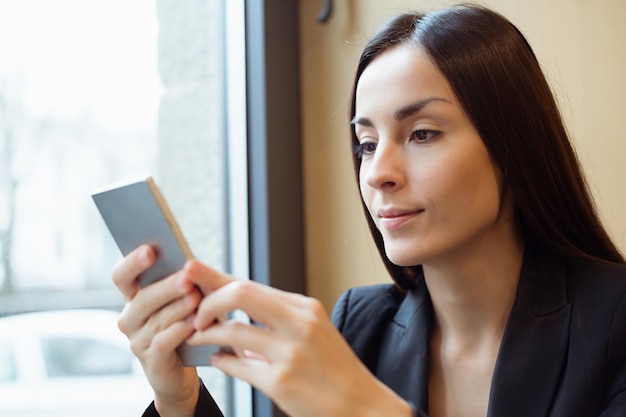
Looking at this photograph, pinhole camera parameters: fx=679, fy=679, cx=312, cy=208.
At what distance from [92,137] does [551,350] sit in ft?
2.48

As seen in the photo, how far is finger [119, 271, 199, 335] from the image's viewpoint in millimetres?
646

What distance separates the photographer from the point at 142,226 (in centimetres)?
65

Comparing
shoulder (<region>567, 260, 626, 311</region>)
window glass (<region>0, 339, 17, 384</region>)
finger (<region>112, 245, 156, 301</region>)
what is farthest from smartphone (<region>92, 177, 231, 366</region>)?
shoulder (<region>567, 260, 626, 311</region>)

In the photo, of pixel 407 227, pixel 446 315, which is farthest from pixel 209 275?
pixel 446 315

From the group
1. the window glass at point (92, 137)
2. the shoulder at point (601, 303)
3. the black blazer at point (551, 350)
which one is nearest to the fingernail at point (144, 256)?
the black blazer at point (551, 350)

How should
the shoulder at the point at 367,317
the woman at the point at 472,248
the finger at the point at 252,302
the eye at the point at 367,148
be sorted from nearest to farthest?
the finger at the point at 252,302
the woman at the point at 472,248
the eye at the point at 367,148
the shoulder at the point at 367,317

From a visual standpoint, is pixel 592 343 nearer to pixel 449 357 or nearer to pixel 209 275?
pixel 449 357

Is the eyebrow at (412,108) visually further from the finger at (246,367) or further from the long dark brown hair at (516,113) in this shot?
the finger at (246,367)

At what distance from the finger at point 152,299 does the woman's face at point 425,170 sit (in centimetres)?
29

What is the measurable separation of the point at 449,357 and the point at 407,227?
24cm

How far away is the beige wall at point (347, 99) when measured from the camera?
109 cm

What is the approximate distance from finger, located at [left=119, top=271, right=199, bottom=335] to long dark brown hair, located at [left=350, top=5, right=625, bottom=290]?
0.42 meters

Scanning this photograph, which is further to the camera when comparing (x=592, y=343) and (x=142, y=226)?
(x=592, y=343)

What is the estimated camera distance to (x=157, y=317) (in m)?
0.70
